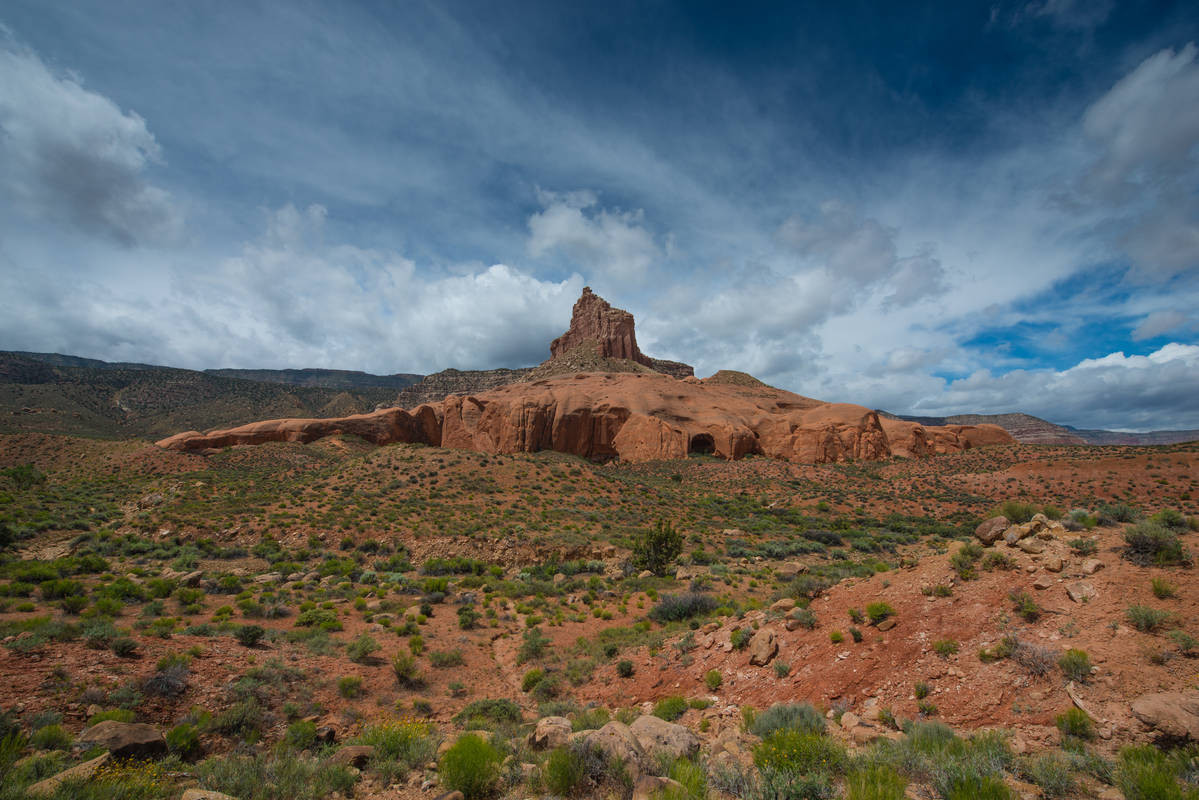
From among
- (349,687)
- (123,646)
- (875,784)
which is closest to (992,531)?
(875,784)

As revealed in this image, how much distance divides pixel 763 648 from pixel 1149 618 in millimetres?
5941

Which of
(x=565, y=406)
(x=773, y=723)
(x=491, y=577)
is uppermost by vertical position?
(x=565, y=406)

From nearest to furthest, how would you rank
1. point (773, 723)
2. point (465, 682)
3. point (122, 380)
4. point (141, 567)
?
point (773, 723) → point (465, 682) → point (141, 567) → point (122, 380)

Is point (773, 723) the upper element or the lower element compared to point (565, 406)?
lower

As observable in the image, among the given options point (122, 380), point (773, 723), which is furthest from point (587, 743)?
point (122, 380)

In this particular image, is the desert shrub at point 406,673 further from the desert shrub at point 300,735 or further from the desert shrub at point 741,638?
the desert shrub at point 741,638

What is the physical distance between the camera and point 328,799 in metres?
5.98

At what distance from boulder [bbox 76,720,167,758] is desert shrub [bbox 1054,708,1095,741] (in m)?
12.5

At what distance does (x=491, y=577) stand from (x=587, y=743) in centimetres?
1594

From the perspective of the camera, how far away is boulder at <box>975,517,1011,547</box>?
34.6ft

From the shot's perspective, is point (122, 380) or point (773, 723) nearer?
point (773, 723)

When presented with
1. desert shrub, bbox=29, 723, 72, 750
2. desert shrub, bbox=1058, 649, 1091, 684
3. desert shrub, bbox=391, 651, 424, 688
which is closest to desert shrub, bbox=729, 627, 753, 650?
desert shrub, bbox=1058, 649, 1091, 684

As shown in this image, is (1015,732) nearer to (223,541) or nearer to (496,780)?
(496,780)

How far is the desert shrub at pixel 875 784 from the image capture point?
13.7 ft
